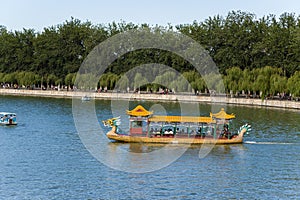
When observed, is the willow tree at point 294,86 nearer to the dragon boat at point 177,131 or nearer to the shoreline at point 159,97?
the shoreline at point 159,97

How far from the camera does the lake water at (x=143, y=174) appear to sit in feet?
107

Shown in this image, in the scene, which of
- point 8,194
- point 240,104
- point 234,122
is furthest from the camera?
point 240,104

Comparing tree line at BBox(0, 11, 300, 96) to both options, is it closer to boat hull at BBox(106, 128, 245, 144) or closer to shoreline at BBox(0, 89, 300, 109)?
shoreline at BBox(0, 89, 300, 109)

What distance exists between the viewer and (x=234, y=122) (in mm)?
64562

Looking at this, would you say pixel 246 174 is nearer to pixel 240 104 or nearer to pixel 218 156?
pixel 218 156

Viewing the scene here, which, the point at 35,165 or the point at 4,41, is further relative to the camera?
the point at 4,41

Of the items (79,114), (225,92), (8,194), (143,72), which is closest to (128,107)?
(79,114)

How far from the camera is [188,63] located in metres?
113

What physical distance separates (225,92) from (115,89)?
2135cm

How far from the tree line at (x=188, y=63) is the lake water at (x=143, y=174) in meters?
41.1

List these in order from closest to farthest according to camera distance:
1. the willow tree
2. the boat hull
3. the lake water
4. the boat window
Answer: the lake water, the boat hull, the boat window, the willow tree

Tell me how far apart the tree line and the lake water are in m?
41.1

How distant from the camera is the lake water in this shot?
107 feet

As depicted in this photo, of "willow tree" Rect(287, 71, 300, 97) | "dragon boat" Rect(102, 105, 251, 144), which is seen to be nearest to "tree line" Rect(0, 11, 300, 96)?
"willow tree" Rect(287, 71, 300, 97)
